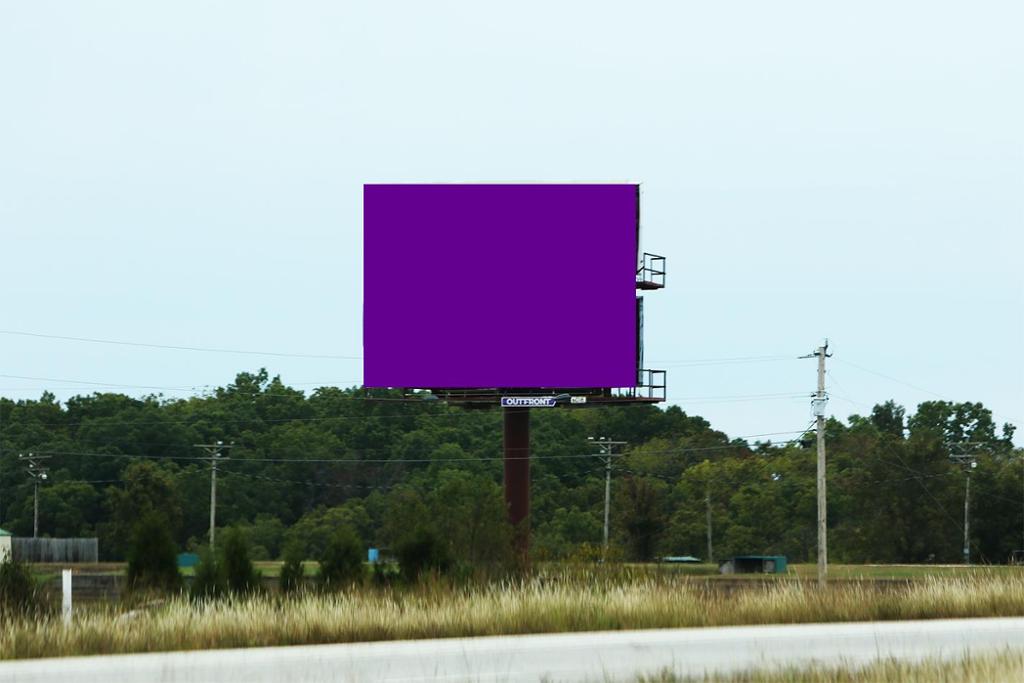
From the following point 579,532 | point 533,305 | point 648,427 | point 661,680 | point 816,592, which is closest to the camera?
point 661,680

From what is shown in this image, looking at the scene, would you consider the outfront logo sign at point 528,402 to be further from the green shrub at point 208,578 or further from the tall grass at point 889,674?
the tall grass at point 889,674

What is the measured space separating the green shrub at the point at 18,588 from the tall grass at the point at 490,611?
5.07 feet

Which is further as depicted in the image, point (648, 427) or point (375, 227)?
point (648, 427)

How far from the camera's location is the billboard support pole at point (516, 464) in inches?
1775

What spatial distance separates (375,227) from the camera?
147ft

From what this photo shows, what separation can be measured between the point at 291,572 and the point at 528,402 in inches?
666

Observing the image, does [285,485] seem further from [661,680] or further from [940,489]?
[661,680]

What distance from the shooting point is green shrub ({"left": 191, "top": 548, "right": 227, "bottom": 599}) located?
27406mm

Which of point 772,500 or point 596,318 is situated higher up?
point 596,318

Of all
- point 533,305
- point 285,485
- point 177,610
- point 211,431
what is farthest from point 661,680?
point 211,431

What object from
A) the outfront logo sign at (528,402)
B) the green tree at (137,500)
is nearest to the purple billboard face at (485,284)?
the outfront logo sign at (528,402)

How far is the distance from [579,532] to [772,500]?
65.3ft

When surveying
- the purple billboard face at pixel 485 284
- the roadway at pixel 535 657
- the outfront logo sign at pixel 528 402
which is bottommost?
the roadway at pixel 535 657

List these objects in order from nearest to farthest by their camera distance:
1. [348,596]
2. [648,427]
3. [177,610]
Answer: [177,610], [348,596], [648,427]
